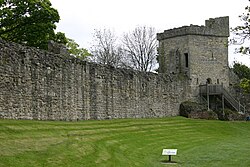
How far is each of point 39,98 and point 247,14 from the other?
397 inches

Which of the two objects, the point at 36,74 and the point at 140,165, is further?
the point at 36,74

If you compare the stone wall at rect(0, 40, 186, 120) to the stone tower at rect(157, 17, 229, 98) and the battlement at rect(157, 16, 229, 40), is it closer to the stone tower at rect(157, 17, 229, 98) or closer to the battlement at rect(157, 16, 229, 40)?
the stone tower at rect(157, 17, 229, 98)

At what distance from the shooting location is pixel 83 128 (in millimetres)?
19500

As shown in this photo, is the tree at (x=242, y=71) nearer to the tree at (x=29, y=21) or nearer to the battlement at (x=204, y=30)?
the battlement at (x=204, y=30)

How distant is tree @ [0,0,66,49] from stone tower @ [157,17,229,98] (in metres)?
11.4

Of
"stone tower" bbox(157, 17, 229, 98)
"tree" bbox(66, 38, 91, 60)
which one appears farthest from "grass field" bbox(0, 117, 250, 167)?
"tree" bbox(66, 38, 91, 60)

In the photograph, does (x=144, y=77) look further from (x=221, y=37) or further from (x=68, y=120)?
(x=221, y=37)

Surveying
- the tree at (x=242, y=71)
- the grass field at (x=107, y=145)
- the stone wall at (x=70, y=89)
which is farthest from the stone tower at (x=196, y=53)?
the tree at (x=242, y=71)

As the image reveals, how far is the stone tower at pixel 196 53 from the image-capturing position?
A: 130 ft

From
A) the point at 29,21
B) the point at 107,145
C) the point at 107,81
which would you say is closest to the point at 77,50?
the point at 29,21

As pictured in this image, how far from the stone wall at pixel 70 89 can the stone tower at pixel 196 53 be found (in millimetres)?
6842

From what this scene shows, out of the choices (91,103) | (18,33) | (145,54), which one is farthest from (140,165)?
(145,54)

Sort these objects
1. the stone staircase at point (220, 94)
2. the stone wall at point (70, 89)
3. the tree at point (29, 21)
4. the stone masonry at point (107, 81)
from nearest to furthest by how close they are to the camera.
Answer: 1. the stone wall at point (70, 89)
2. the stone masonry at point (107, 81)
3. the tree at point (29, 21)
4. the stone staircase at point (220, 94)

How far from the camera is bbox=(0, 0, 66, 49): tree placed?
3525cm
